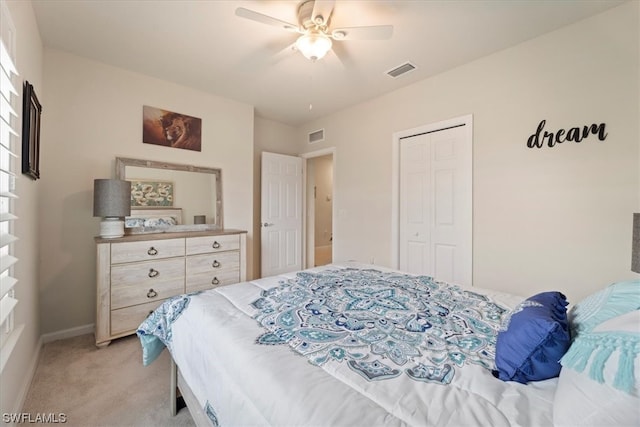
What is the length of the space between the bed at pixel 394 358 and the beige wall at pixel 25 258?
752 mm

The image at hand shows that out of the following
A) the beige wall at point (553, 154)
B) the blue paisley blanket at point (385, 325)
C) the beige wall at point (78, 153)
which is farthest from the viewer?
the beige wall at point (78, 153)

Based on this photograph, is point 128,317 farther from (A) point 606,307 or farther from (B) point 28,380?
(A) point 606,307

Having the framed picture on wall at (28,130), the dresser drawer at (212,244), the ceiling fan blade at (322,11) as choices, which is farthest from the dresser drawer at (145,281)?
the ceiling fan blade at (322,11)

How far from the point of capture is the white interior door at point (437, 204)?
275 centimetres

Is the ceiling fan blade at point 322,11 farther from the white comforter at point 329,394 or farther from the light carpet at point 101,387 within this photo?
the light carpet at point 101,387

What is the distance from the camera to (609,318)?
31.0 inches

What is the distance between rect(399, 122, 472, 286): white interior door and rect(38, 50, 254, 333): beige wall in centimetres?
289

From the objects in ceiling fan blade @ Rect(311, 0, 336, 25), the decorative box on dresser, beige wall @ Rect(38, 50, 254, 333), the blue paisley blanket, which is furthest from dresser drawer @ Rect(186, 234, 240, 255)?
ceiling fan blade @ Rect(311, 0, 336, 25)

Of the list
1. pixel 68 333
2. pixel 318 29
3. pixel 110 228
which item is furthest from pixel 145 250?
pixel 318 29

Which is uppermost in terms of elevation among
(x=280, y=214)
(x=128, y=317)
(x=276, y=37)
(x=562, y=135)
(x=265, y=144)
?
(x=276, y=37)

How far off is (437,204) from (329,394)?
8.64 feet

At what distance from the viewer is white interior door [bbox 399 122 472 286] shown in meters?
2.75

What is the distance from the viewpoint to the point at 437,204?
2973 millimetres

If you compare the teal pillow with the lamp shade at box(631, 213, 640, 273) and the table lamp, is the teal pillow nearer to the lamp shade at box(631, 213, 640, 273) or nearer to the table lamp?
the lamp shade at box(631, 213, 640, 273)
